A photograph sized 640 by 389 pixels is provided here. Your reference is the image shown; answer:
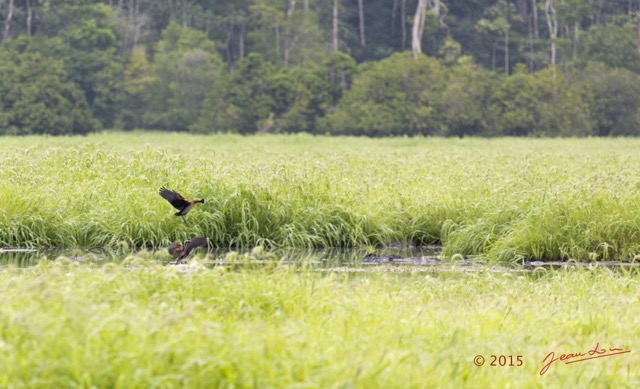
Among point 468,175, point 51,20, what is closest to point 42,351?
point 468,175

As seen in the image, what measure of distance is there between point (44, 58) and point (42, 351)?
46.4 m

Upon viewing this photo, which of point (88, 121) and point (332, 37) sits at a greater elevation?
point (332, 37)

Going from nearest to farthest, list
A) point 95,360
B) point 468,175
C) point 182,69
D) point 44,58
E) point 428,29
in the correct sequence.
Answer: point 95,360 → point 468,175 → point 44,58 → point 182,69 → point 428,29

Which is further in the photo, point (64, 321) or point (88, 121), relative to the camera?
point (88, 121)

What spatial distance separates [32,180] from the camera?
13922 mm

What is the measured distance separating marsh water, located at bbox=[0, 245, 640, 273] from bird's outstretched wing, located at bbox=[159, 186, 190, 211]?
525 mm

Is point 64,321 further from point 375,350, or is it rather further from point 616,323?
point 616,323

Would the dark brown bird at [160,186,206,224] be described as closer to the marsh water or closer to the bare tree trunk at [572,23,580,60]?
the marsh water

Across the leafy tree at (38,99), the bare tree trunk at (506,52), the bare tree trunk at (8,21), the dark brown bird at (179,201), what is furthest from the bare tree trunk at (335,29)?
the dark brown bird at (179,201)

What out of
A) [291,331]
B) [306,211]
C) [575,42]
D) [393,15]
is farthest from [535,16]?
[291,331]

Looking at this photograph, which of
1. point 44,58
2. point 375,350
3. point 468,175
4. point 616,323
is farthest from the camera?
point 44,58

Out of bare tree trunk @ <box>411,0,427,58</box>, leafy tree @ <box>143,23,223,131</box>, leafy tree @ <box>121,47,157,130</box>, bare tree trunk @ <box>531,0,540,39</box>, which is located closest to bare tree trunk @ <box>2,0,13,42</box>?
leafy tree @ <box>121,47,157,130</box>

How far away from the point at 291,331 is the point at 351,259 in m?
6.88
